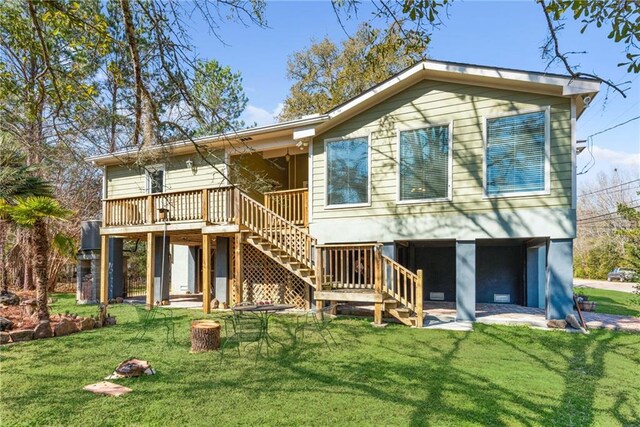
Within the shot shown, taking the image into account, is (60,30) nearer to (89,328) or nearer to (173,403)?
(173,403)

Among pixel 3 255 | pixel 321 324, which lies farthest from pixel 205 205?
pixel 3 255

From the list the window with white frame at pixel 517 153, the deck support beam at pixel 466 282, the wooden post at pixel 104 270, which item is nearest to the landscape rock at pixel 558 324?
the deck support beam at pixel 466 282

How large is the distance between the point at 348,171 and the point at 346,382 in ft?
20.7

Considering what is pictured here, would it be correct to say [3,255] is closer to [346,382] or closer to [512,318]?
[346,382]

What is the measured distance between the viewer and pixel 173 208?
417 inches

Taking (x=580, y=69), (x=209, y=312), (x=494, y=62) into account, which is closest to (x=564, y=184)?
(x=494, y=62)

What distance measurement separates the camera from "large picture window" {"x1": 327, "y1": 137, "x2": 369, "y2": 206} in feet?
33.3

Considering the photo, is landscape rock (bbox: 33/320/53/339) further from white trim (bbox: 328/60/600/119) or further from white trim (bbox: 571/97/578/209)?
white trim (bbox: 571/97/578/209)

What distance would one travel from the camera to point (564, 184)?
8.24 meters

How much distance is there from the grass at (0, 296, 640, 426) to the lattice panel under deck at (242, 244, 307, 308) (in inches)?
146

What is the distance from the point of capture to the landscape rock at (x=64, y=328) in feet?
24.3

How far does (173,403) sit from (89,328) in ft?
16.5

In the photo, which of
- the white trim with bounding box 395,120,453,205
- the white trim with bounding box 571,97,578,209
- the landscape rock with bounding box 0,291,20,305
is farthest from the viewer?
the landscape rock with bounding box 0,291,20,305

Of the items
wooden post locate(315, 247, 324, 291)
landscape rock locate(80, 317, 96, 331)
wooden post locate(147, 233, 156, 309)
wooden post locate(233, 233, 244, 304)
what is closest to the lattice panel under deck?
wooden post locate(233, 233, 244, 304)
